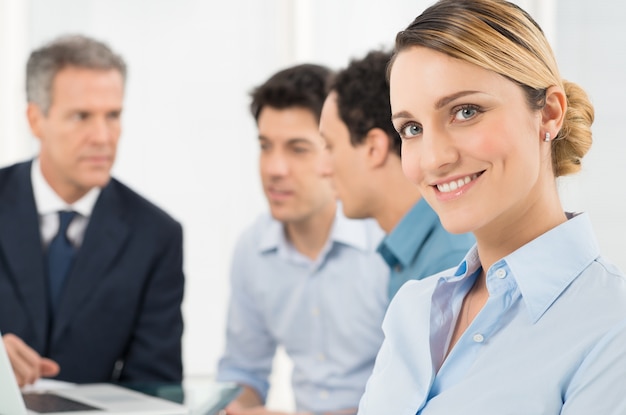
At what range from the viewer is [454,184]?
1.32m

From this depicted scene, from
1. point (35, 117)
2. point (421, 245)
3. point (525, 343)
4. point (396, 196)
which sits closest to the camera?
point (525, 343)

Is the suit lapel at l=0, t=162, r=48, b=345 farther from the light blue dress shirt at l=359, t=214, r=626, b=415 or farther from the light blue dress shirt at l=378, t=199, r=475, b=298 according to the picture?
the light blue dress shirt at l=359, t=214, r=626, b=415

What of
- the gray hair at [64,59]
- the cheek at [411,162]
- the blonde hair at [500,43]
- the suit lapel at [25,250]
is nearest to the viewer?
the blonde hair at [500,43]

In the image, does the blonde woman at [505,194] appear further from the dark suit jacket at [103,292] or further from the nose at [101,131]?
the nose at [101,131]

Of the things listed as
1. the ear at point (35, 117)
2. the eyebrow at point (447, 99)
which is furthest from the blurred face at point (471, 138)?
the ear at point (35, 117)

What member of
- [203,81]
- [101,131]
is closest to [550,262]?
[101,131]

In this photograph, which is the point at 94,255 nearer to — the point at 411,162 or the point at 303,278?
the point at 303,278

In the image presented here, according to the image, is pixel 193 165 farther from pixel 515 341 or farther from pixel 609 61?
pixel 515 341

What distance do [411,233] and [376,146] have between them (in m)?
0.27

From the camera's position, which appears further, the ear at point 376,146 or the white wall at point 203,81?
the white wall at point 203,81

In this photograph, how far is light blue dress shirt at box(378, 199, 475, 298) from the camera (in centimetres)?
209

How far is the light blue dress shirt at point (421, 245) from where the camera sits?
6.86 feet

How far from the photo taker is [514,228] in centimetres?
134

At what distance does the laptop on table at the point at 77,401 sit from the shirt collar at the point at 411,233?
60cm
